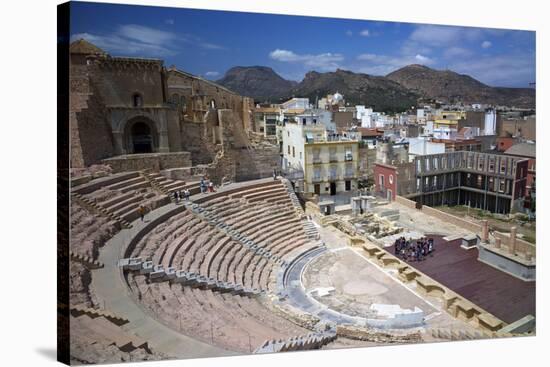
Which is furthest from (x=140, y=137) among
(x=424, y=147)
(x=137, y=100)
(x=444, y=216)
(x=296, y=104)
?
(x=444, y=216)

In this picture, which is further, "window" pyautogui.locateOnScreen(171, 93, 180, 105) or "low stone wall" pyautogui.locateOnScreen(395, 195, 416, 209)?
"low stone wall" pyautogui.locateOnScreen(395, 195, 416, 209)

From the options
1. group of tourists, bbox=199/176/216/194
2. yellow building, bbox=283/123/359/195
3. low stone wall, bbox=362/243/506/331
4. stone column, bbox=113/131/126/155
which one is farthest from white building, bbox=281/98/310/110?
stone column, bbox=113/131/126/155

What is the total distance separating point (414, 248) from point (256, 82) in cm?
612

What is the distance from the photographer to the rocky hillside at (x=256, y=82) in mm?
10531

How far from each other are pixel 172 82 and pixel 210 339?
6020 mm

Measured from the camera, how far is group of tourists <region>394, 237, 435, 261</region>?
11844mm

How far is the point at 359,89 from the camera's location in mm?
11828

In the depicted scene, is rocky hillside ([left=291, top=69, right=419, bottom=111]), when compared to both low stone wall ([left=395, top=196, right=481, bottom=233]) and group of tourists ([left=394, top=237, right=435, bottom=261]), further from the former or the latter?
group of tourists ([left=394, top=237, right=435, bottom=261])

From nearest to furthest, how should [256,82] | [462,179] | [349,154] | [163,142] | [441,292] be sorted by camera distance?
[441,292] < [256,82] < [163,142] < [462,179] < [349,154]

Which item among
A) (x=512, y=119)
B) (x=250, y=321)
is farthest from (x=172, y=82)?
(x=512, y=119)

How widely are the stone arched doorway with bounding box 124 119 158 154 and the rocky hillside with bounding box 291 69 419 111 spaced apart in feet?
12.6

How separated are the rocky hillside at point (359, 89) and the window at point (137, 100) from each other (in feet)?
12.9

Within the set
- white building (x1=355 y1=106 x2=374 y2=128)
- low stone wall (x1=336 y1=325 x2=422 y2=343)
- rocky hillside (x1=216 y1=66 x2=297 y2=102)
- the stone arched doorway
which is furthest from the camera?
white building (x1=355 y1=106 x2=374 y2=128)

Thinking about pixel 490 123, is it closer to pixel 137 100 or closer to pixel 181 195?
pixel 181 195
